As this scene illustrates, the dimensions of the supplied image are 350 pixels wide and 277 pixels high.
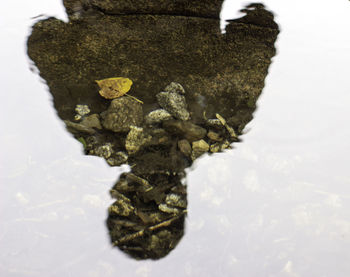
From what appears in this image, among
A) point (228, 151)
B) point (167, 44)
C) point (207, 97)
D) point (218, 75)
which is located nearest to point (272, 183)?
point (228, 151)

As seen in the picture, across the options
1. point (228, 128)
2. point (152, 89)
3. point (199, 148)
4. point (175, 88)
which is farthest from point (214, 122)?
point (152, 89)

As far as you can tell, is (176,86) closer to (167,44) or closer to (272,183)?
(167,44)

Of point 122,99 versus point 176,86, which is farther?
point 176,86

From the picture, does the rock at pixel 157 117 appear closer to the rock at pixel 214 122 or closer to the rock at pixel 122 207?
the rock at pixel 214 122

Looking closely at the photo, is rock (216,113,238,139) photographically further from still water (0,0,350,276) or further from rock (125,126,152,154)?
rock (125,126,152,154)

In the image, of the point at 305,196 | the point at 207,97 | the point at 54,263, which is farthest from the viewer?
the point at 207,97

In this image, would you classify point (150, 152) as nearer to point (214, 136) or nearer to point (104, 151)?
point (104, 151)
